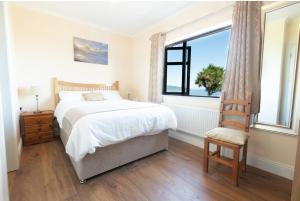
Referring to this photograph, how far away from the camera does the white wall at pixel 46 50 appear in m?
2.80

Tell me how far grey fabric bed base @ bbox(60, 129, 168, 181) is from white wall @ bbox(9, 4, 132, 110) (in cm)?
200

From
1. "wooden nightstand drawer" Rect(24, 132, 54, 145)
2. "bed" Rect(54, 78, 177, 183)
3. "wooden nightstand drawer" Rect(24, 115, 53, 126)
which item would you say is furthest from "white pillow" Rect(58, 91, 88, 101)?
"bed" Rect(54, 78, 177, 183)

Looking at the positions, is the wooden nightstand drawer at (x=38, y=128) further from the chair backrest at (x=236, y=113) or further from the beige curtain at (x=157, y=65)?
the chair backrest at (x=236, y=113)

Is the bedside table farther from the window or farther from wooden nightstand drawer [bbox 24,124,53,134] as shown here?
the window

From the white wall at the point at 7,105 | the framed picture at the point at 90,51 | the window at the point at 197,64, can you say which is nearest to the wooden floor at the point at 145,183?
the white wall at the point at 7,105

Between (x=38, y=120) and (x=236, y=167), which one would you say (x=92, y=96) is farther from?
(x=236, y=167)

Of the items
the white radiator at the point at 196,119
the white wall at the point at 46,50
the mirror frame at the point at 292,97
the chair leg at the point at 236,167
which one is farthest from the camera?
the white wall at the point at 46,50

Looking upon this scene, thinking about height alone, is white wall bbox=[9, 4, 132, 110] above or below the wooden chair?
above

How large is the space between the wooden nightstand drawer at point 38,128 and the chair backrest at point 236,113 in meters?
3.03

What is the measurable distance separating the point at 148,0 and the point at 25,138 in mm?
3219

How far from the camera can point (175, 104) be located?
3.14 meters

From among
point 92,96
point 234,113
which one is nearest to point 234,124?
point 234,113

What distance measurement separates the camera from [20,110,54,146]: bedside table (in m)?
2.63

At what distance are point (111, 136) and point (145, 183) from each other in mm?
655
